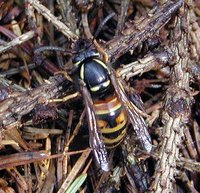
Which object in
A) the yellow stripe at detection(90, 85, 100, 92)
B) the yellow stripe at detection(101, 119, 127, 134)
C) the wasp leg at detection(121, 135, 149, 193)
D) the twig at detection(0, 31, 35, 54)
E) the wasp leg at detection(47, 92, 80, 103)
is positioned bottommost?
the wasp leg at detection(121, 135, 149, 193)

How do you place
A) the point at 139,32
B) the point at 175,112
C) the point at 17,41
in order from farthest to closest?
1. the point at 17,41
2. the point at 139,32
3. the point at 175,112

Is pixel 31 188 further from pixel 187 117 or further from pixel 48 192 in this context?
pixel 187 117

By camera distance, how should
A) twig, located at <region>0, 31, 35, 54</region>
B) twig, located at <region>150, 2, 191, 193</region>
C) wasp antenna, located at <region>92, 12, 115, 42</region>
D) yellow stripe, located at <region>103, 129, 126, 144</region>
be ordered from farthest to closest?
wasp antenna, located at <region>92, 12, 115, 42</region>
twig, located at <region>0, 31, 35, 54</region>
yellow stripe, located at <region>103, 129, 126, 144</region>
twig, located at <region>150, 2, 191, 193</region>

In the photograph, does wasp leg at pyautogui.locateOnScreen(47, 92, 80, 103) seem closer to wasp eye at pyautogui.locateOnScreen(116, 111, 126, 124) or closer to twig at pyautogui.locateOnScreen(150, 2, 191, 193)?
wasp eye at pyautogui.locateOnScreen(116, 111, 126, 124)

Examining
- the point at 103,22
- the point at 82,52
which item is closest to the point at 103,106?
the point at 82,52

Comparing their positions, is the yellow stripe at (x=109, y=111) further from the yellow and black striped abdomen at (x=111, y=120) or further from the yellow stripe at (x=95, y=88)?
the yellow stripe at (x=95, y=88)

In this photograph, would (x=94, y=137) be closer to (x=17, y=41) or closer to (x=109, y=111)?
(x=109, y=111)

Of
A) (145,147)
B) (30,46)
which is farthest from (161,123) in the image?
(30,46)

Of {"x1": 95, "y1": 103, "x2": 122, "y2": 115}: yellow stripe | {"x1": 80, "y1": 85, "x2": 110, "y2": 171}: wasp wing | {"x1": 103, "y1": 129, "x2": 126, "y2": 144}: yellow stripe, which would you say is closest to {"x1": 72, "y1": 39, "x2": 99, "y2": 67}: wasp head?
{"x1": 80, "y1": 85, "x2": 110, "y2": 171}: wasp wing
